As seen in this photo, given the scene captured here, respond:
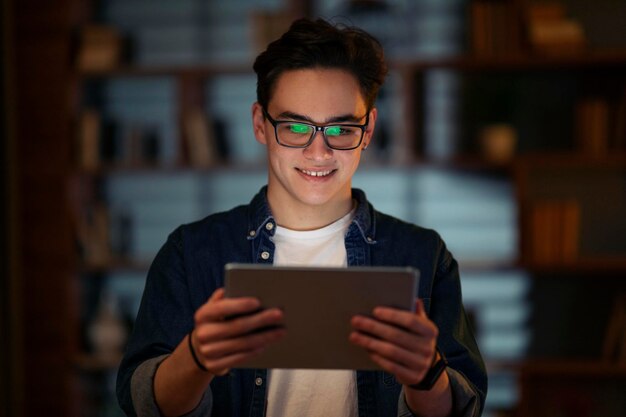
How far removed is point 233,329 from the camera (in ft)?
4.36

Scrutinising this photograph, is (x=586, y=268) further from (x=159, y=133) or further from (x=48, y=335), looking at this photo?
(x=48, y=335)

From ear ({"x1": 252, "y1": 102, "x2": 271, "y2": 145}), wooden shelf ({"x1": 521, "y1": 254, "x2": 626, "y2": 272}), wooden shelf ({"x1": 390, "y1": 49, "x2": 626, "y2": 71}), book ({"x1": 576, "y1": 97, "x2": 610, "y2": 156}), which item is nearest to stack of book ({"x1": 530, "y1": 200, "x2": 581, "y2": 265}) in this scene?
A: wooden shelf ({"x1": 521, "y1": 254, "x2": 626, "y2": 272})

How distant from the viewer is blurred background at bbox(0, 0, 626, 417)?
3.90m

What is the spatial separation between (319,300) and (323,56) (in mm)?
525

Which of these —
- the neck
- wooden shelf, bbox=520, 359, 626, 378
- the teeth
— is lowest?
wooden shelf, bbox=520, 359, 626, 378

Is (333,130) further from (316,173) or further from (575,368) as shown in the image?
(575,368)

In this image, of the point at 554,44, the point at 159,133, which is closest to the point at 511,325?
the point at 554,44

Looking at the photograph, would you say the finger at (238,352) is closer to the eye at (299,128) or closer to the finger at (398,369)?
the finger at (398,369)

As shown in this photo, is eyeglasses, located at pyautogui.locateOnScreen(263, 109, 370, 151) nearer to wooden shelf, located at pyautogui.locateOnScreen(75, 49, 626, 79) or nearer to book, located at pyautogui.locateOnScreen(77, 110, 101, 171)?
wooden shelf, located at pyautogui.locateOnScreen(75, 49, 626, 79)

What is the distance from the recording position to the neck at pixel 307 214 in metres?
1.73

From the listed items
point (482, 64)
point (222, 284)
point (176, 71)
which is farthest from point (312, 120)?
point (176, 71)

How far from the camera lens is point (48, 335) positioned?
4.00 metres

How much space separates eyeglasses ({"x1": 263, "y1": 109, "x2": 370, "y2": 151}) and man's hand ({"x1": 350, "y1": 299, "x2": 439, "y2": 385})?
0.41 meters

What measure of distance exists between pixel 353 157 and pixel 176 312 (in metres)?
0.43
